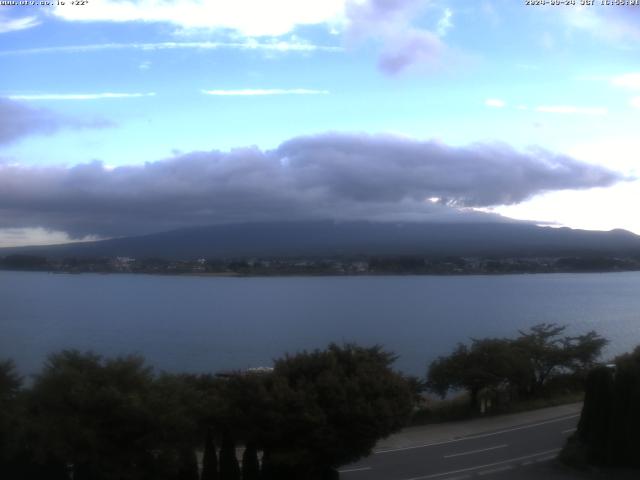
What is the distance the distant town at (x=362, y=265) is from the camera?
278 feet

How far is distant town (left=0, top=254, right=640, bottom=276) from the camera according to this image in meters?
84.8

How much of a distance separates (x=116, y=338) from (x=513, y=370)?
24418 millimetres

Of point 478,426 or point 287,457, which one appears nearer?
point 287,457

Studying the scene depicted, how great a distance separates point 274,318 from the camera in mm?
51969

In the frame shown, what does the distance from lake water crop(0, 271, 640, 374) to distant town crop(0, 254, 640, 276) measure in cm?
243

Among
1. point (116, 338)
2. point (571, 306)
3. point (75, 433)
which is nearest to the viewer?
point (75, 433)

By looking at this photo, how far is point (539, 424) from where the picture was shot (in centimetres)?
1898

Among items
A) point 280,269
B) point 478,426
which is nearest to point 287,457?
point 478,426

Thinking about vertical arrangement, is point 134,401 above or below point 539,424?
above

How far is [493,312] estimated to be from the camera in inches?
2265

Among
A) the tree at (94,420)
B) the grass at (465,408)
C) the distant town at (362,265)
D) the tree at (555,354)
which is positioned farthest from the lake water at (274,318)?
the tree at (94,420)

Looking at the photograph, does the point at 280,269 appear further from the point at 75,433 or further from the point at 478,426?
the point at 75,433

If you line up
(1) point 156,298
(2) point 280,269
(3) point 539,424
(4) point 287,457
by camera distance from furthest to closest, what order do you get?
(2) point 280,269, (1) point 156,298, (3) point 539,424, (4) point 287,457

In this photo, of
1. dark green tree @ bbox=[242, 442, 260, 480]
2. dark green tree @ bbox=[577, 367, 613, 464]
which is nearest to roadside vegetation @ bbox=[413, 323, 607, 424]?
dark green tree @ bbox=[577, 367, 613, 464]
